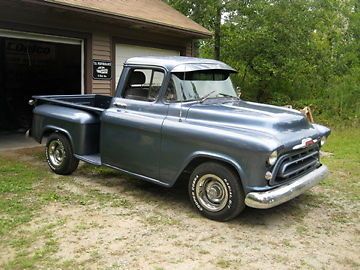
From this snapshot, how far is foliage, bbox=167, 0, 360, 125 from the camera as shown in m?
14.3

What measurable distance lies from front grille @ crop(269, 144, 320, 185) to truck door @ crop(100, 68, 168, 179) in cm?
153

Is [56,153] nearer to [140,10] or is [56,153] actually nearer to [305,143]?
[305,143]

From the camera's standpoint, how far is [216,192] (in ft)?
15.5

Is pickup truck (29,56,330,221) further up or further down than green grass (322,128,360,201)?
further up

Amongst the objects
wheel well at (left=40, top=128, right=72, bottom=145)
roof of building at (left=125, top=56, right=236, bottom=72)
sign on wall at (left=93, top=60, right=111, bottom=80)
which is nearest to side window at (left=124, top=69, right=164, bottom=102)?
roof of building at (left=125, top=56, right=236, bottom=72)

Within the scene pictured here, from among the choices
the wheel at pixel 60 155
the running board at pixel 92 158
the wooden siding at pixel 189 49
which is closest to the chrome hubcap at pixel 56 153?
the wheel at pixel 60 155

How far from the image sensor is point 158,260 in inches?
146

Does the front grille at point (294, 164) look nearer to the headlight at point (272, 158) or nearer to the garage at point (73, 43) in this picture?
Answer: the headlight at point (272, 158)

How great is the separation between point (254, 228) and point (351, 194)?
7.22 ft

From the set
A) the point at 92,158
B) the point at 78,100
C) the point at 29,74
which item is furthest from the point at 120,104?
the point at 29,74

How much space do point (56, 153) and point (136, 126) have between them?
201 centimetres

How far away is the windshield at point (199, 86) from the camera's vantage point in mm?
5250

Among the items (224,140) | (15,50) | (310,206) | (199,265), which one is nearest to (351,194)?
(310,206)

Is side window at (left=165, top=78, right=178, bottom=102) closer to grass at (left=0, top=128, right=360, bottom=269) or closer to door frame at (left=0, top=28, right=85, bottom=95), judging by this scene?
grass at (left=0, top=128, right=360, bottom=269)
